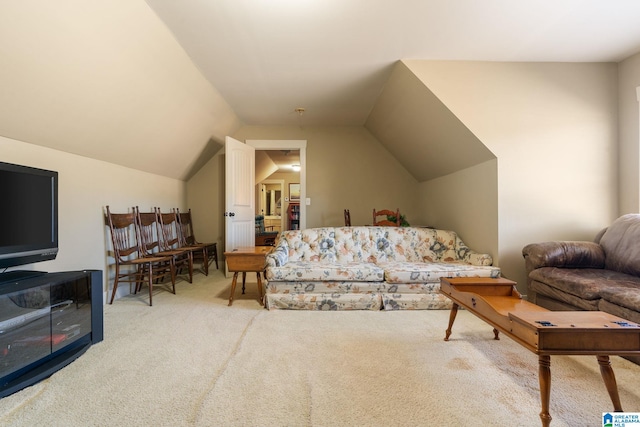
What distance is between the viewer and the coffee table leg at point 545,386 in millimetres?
1177

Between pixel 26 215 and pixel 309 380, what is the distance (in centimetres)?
215

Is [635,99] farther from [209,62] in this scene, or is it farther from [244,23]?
[209,62]

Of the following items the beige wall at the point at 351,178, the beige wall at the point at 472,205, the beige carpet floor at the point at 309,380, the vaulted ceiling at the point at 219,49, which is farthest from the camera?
the beige wall at the point at 351,178

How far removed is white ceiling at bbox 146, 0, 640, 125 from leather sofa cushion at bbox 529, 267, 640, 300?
2.02m

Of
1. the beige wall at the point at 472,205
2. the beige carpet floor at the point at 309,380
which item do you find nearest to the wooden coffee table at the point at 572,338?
the beige carpet floor at the point at 309,380

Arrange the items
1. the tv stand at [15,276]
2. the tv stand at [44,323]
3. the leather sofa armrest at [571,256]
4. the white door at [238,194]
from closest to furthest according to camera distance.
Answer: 1. the tv stand at [44,323]
2. the tv stand at [15,276]
3. the leather sofa armrest at [571,256]
4. the white door at [238,194]

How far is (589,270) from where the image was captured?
7.89 feet

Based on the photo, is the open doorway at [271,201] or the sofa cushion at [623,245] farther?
the open doorway at [271,201]

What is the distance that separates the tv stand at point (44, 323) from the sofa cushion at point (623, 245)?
4.06m

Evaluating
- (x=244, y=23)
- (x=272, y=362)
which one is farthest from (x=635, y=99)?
(x=272, y=362)

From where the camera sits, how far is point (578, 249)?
2.53 metres

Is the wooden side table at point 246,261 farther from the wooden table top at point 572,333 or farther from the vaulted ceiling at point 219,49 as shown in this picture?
the wooden table top at point 572,333

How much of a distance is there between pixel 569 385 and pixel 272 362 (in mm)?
1666

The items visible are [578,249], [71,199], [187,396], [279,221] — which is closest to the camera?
[187,396]
